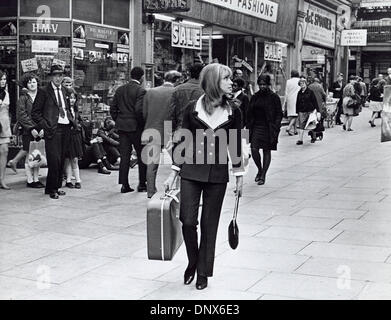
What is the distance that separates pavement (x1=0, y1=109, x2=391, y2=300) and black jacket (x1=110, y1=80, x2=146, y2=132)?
1023mm

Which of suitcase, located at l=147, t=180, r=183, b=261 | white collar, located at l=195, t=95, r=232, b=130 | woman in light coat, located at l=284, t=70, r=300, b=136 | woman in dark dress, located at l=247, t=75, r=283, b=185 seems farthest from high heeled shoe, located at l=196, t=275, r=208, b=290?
woman in light coat, located at l=284, t=70, r=300, b=136

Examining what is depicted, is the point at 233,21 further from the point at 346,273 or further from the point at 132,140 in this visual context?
the point at 346,273

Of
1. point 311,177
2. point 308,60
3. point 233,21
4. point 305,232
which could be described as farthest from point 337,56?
point 305,232

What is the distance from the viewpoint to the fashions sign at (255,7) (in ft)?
64.1

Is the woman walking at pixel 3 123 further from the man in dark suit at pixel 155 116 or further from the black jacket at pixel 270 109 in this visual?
the black jacket at pixel 270 109

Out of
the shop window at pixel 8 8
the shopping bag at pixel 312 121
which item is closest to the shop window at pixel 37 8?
the shop window at pixel 8 8

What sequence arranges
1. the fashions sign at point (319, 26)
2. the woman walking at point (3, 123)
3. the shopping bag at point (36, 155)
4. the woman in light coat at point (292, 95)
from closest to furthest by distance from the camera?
1. the woman walking at point (3, 123)
2. the shopping bag at point (36, 155)
3. the woman in light coat at point (292, 95)
4. the fashions sign at point (319, 26)

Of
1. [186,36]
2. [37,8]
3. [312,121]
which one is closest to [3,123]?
[37,8]

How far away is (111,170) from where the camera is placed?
12164mm

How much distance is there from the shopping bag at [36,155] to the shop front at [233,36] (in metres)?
4.98

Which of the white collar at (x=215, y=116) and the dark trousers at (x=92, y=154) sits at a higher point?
the white collar at (x=215, y=116)

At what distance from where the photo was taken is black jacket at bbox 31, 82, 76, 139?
9227mm

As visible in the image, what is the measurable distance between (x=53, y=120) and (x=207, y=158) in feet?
14.8

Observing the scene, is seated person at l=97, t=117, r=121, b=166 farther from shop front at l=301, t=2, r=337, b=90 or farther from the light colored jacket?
shop front at l=301, t=2, r=337, b=90
